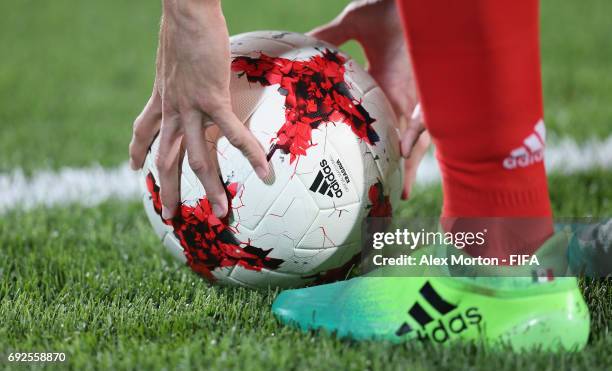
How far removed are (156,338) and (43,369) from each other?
0.24 metres

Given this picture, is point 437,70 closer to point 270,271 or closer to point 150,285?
point 270,271

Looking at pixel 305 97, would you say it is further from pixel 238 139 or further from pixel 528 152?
pixel 528 152

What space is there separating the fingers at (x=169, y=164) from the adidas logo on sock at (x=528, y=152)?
662mm

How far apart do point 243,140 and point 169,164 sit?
7.5 inches

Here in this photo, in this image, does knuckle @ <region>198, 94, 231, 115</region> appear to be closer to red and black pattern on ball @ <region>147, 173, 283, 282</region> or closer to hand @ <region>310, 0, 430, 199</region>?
red and black pattern on ball @ <region>147, 173, 283, 282</region>

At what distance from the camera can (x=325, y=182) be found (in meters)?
1.71

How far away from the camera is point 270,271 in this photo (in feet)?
5.88

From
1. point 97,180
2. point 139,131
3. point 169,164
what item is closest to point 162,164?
point 169,164

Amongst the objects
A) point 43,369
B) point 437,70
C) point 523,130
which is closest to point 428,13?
point 437,70

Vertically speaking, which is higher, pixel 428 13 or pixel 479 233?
pixel 428 13

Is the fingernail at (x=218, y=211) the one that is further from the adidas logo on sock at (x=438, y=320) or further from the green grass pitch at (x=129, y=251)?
the adidas logo on sock at (x=438, y=320)

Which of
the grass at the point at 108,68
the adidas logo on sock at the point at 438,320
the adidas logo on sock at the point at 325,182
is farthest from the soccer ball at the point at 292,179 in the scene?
the grass at the point at 108,68

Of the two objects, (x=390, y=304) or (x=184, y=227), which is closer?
(x=390, y=304)

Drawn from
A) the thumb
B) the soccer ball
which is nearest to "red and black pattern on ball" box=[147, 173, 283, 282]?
the soccer ball
